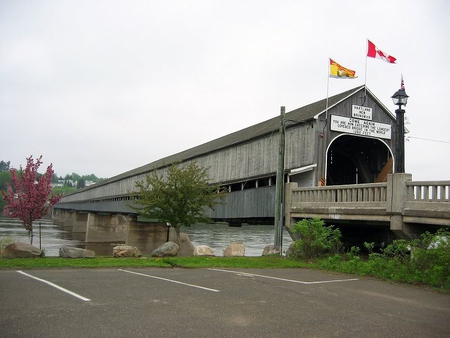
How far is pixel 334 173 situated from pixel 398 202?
16.0m

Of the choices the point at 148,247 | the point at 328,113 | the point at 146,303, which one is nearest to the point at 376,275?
the point at 146,303

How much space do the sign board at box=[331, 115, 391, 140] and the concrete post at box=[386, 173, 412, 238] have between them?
28.9 feet

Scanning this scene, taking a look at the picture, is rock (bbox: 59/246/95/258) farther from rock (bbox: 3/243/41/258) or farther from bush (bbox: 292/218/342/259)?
bush (bbox: 292/218/342/259)

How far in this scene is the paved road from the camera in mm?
5668

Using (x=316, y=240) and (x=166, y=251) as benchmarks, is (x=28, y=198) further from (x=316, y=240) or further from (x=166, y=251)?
(x=316, y=240)

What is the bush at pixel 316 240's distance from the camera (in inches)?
597

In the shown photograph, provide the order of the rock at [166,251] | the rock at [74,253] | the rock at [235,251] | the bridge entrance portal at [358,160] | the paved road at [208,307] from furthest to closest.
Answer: the bridge entrance portal at [358,160] → the rock at [235,251] → the rock at [166,251] → the rock at [74,253] → the paved road at [208,307]

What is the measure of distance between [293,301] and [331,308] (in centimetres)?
76

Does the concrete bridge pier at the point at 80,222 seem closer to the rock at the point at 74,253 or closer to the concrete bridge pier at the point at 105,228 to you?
the concrete bridge pier at the point at 105,228

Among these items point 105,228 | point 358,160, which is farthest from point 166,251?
point 105,228

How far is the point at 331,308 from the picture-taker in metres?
7.38

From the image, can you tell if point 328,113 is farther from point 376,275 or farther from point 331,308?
point 331,308

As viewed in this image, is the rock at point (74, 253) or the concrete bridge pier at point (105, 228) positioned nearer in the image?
the rock at point (74, 253)

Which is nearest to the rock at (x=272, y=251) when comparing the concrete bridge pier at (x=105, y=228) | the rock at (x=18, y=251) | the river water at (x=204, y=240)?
the rock at (x=18, y=251)
